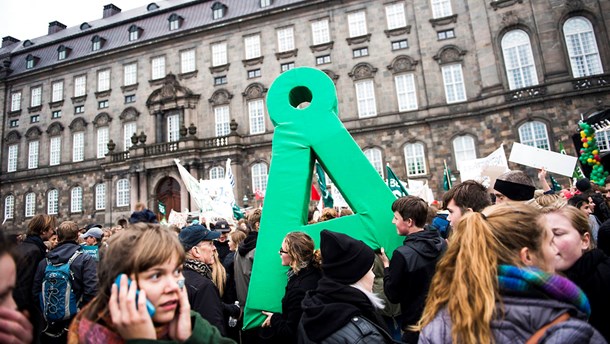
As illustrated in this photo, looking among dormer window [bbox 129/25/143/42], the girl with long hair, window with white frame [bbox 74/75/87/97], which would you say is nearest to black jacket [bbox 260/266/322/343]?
the girl with long hair

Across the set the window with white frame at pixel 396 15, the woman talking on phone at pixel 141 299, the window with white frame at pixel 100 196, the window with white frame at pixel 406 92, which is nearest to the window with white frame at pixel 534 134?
the window with white frame at pixel 406 92

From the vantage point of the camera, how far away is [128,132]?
30.9 m

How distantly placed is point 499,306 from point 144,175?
2889cm

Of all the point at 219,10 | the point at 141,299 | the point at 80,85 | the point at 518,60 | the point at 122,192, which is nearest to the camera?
the point at 141,299

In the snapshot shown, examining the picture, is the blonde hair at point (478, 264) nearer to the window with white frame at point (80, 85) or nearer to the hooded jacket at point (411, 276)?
the hooded jacket at point (411, 276)

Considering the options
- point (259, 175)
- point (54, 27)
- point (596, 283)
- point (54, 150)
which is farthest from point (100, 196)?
point (596, 283)

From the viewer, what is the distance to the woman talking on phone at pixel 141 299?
59.8 inches

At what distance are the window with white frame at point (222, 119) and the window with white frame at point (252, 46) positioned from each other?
176 inches

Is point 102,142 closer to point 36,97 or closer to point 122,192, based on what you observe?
point 122,192

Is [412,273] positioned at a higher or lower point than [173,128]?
lower

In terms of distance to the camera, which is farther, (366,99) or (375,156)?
(366,99)

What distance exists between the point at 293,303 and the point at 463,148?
73.2 feet

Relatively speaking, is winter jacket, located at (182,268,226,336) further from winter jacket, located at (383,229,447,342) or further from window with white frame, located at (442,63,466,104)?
window with white frame, located at (442,63,466,104)

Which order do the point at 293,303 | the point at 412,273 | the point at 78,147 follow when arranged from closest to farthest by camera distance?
the point at 412,273
the point at 293,303
the point at 78,147
